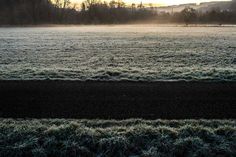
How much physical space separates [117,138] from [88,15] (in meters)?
119

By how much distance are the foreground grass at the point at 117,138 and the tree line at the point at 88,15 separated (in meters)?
103

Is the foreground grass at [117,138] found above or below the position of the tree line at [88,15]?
below

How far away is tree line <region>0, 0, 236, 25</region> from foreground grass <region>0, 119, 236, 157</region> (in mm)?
102890

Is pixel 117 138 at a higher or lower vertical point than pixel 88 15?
lower

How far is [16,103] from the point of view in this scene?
32.3 ft

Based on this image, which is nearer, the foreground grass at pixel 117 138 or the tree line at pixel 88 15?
the foreground grass at pixel 117 138

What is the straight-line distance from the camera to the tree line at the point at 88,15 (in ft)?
360

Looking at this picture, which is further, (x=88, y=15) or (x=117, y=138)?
(x=88, y=15)

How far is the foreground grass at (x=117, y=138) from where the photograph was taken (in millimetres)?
6805

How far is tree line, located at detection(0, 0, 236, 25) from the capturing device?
10981cm

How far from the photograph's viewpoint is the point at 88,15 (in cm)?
12306

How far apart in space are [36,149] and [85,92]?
4.34 metres

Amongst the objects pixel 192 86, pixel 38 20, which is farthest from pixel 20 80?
pixel 38 20

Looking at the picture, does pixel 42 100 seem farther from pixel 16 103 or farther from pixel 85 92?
pixel 85 92
